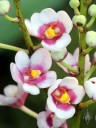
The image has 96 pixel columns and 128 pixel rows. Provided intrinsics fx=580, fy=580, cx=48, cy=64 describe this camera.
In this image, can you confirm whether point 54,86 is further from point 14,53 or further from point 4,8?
point 14,53

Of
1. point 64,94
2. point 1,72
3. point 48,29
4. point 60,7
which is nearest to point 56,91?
point 64,94

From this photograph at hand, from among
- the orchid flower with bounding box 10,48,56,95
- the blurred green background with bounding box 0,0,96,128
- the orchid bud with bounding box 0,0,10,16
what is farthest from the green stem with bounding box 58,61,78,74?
the blurred green background with bounding box 0,0,96,128

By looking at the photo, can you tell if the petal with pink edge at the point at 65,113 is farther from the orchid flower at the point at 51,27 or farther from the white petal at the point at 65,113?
the orchid flower at the point at 51,27

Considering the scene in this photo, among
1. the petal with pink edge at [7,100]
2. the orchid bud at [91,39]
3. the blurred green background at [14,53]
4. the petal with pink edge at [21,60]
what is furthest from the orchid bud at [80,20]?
the blurred green background at [14,53]

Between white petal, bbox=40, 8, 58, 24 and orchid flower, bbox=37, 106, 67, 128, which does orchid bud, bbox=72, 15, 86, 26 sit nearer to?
white petal, bbox=40, 8, 58, 24

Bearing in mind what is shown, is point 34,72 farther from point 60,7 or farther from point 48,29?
point 60,7

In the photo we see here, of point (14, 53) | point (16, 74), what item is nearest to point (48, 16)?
point (16, 74)
